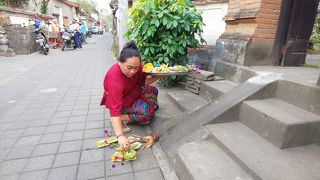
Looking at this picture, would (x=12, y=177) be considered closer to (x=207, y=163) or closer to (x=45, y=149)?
(x=45, y=149)

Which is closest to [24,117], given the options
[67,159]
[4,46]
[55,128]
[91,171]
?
[55,128]

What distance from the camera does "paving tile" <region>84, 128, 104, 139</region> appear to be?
3.15m

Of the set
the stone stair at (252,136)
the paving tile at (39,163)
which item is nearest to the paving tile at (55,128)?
the paving tile at (39,163)

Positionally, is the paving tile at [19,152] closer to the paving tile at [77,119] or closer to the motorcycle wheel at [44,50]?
the paving tile at [77,119]

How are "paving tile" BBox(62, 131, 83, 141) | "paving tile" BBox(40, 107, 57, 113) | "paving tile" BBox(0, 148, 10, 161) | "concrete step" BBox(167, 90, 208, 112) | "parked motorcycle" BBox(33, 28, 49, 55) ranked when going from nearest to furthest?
"paving tile" BBox(0, 148, 10, 161)
"paving tile" BBox(62, 131, 83, 141)
"concrete step" BBox(167, 90, 208, 112)
"paving tile" BBox(40, 107, 57, 113)
"parked motorcycle" BBox(33, 28, 49, 55)

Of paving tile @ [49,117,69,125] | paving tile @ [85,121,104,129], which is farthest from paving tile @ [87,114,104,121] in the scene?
paving tile @ [49,117,69,125]

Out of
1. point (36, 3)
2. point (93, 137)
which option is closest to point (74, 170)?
point (93, 137)

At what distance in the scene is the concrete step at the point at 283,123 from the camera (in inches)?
82.8

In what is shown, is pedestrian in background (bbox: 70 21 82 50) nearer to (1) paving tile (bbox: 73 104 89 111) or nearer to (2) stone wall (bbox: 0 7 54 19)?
(2) stone wall (bbox: 0 7 54 19)

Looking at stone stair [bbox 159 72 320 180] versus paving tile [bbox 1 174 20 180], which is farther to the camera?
paving tile [bbox 1 174 20 180]

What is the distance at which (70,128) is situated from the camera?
3.38 m

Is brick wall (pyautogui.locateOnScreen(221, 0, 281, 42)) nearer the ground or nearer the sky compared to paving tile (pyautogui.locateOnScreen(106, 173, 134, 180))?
nearer the sky

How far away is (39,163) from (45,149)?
30cm

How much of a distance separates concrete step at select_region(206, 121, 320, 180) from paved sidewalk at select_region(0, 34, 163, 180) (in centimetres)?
79
